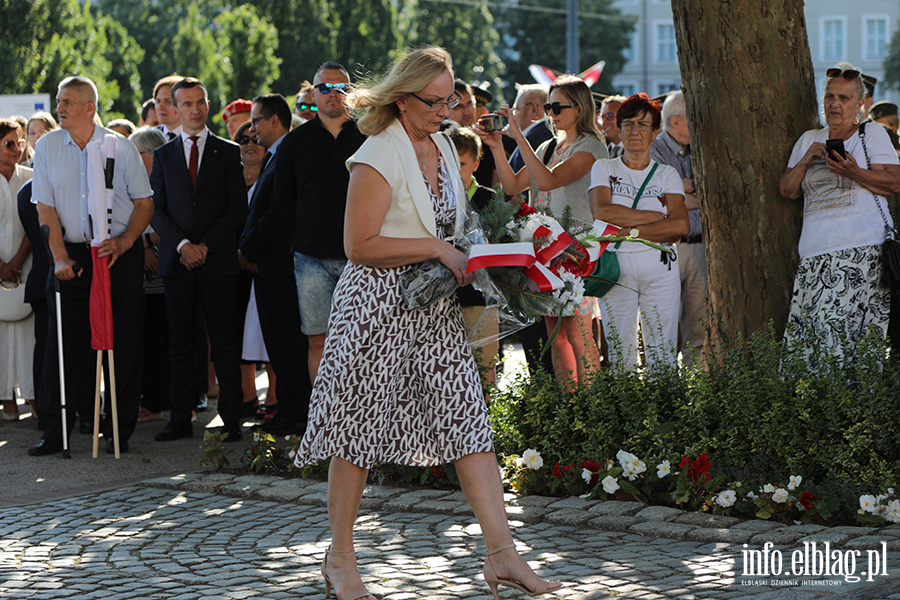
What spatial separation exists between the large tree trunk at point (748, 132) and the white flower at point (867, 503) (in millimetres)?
1814

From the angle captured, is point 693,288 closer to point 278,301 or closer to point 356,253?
point 278,301

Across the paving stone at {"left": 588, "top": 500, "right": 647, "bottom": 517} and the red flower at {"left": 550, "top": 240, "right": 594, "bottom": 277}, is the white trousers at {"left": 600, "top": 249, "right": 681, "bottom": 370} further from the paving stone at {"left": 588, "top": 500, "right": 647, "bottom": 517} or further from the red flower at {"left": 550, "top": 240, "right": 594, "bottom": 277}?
the red flower at {"left": 550, "top": 240, "right": 594, "bottom": 277}

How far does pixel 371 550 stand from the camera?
543cm

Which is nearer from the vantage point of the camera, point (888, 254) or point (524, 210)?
point (524, 210)

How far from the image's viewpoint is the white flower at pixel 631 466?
6027 millimetres

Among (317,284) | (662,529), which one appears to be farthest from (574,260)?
(317,284)

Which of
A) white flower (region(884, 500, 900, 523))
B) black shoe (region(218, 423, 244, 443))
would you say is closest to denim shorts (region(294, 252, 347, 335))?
black shoe (region(218, 423, 244, 443))

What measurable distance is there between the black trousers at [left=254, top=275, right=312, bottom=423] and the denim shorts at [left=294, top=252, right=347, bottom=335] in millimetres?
964

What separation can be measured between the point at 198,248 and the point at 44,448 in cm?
187

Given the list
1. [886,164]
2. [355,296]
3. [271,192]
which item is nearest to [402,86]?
[355,296]

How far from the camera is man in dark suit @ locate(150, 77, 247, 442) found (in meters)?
8.77

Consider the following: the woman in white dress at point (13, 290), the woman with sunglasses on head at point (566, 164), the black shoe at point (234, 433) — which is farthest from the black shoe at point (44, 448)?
the woman with sunglasses on head at point (566, 164)

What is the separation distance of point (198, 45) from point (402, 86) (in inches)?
1462

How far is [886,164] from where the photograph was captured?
701cm
